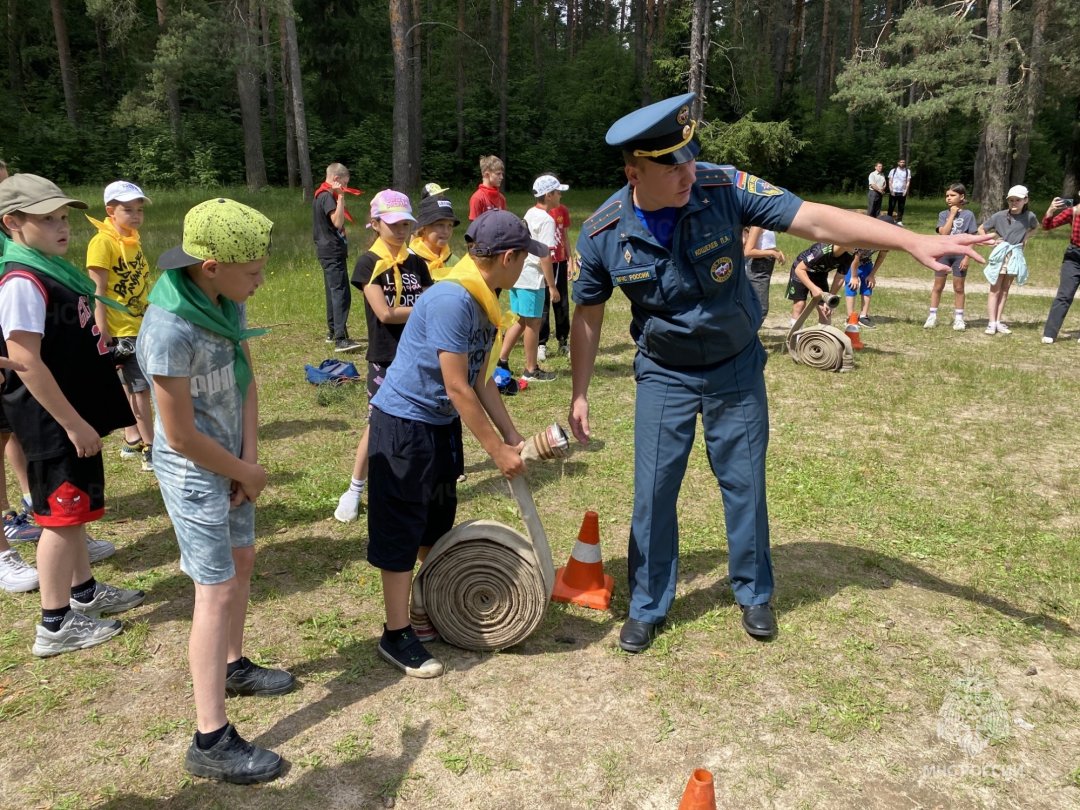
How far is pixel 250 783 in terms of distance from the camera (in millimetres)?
2770

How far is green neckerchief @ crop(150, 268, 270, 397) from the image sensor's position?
8.21 ft

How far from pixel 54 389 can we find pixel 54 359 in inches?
10.0

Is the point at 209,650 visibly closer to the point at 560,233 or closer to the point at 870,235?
the point at 870,235

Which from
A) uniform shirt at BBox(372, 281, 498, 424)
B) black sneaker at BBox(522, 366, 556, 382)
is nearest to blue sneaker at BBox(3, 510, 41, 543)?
uniform shirt at BBox(372, 281, 498, 424)

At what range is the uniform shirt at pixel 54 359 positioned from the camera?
3.28m

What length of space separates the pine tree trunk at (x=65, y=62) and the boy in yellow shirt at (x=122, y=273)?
32741mm

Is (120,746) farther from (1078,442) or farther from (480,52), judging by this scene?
(480,52)

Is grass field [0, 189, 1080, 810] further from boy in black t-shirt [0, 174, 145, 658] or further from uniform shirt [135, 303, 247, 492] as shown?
uniform shirt [135, 303, 247, 492]

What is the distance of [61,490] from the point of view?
3459mm

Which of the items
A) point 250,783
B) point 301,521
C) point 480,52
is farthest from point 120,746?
point 480,52

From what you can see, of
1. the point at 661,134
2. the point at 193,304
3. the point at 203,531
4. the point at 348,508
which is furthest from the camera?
the point at 348,508

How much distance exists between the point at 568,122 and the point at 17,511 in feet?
131

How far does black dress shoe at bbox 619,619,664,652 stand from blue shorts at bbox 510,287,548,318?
4.62m

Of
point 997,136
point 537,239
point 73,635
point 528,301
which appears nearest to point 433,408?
point 73,635
